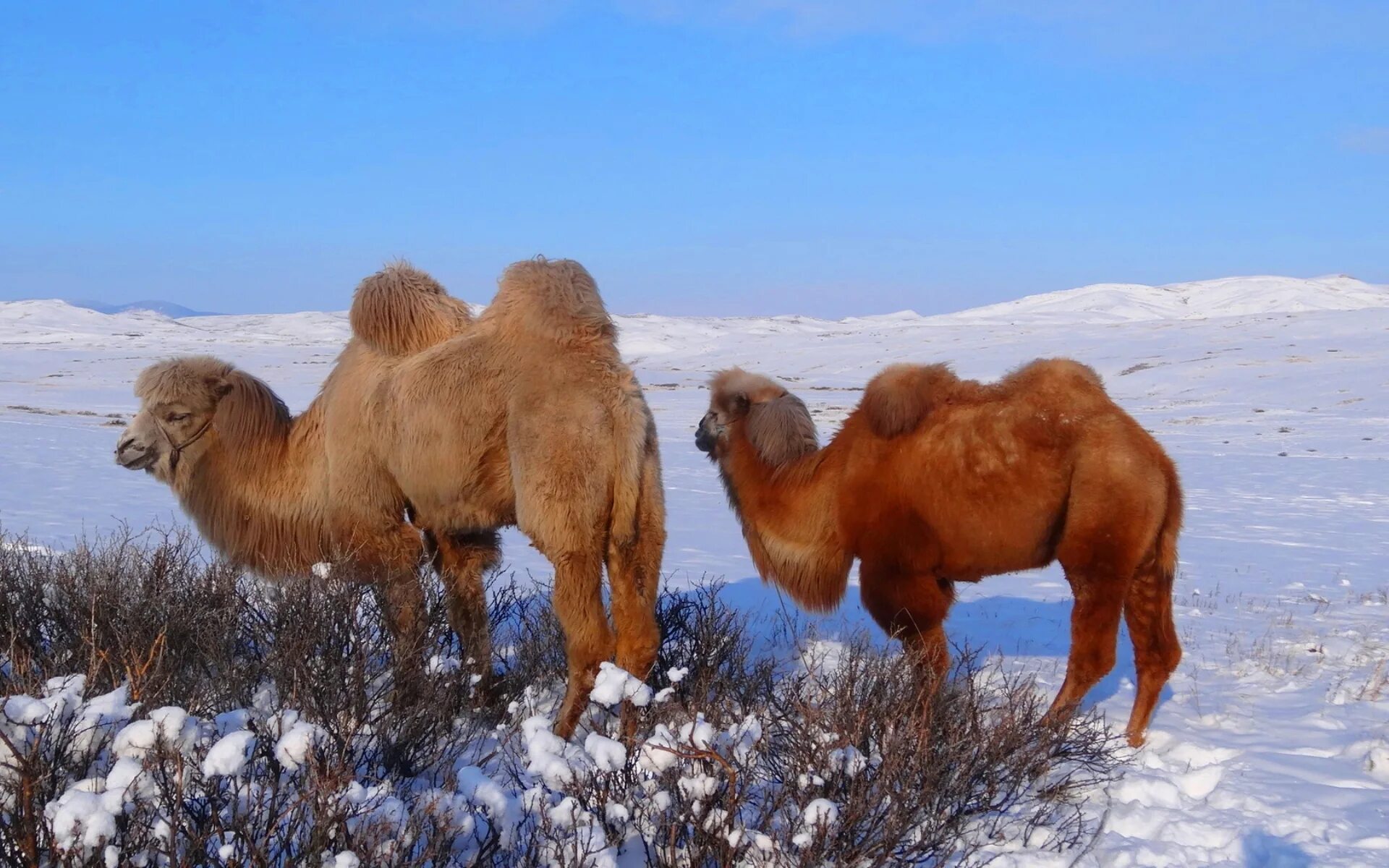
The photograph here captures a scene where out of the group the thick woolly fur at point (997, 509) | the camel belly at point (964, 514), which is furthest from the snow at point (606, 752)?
the camel belly at point (964, 514)

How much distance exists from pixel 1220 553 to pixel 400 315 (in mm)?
10138

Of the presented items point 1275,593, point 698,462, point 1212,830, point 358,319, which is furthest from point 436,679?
point 698,462

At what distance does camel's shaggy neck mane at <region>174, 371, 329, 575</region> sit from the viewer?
18.6 feet

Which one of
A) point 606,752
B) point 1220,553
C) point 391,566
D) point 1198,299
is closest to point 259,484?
point 391,566

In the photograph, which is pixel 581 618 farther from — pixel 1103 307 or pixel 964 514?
pixel 1103 307

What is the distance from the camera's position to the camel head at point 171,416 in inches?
234

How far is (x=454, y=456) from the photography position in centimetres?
502

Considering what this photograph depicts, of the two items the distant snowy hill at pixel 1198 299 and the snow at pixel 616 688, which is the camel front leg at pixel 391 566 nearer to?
the snow at pixel 616 688

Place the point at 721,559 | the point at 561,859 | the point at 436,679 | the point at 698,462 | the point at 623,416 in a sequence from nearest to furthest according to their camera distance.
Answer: the point at 561,859 → the point at 436,679 → the point at 623,416 → the point at 721,559 → the point at 698,462

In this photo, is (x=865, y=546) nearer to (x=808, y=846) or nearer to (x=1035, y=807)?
(x=1035, y=807)

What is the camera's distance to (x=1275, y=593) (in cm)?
971

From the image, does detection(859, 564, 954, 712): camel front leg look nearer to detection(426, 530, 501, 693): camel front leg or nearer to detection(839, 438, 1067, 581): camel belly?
detection(839, 438, 1067, 581): camel belly

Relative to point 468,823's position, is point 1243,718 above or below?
below

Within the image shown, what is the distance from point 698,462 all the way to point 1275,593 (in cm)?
1312
